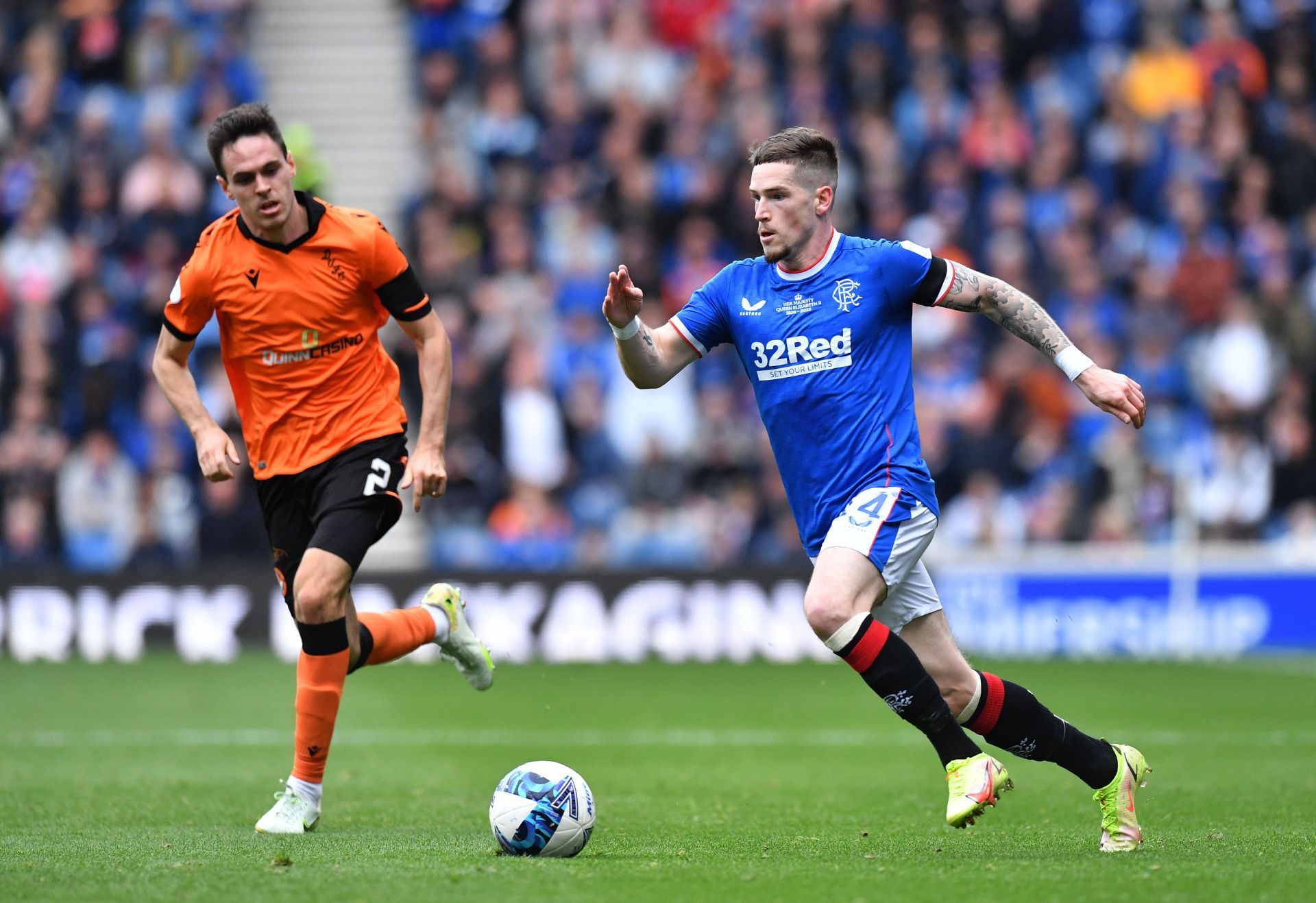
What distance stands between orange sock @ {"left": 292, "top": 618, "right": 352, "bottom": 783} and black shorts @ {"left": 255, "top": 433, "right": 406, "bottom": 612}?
0.64 ft

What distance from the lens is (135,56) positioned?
19188 mm

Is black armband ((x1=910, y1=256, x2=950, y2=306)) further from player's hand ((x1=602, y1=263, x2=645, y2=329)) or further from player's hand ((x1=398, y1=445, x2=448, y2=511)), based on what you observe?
player's hand ((x1=398, y1=445, x2=448, y2=511))

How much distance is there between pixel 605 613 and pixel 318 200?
8.94 meters

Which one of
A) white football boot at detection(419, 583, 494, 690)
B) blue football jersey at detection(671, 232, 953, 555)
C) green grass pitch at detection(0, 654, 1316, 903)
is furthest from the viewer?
white football boot at detection(419, 583, 494, 690)

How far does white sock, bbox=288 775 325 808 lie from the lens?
7.23 metres

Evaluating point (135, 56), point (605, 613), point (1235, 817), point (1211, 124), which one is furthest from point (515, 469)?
point (1235, 817)

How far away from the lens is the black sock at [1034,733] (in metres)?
6.50

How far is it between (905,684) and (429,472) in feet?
7.08

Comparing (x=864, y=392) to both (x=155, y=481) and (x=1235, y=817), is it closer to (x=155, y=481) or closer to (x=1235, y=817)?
(x=1235, y=817)

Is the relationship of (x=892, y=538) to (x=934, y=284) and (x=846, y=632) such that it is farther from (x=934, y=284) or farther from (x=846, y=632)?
(x=934, y=284)

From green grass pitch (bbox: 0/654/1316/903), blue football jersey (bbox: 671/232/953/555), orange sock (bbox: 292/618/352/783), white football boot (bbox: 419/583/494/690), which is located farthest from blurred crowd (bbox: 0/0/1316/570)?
blue football jersey (bbox: 671/232/953/555)

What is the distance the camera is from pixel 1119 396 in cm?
625

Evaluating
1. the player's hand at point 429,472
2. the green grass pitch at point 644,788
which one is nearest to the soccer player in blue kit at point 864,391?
the green grass pitch at point 644,788

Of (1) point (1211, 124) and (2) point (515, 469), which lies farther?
(1) point (1211, 124)
